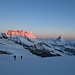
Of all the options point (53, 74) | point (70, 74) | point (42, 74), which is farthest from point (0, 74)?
point (70, 74)

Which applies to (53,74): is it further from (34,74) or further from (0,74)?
(0,74)

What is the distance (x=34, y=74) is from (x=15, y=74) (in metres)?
1.84

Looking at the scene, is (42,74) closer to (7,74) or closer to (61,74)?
(61,74)

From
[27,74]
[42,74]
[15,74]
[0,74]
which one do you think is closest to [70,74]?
[42,74]

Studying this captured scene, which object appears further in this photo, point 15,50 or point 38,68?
point 15,50

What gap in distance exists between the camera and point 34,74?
50.6ft

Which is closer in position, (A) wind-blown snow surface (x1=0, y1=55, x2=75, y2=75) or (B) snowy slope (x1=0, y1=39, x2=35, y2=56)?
(A) wind-blown snow surface (x1=0, y1=55, x2=75, y2=75)

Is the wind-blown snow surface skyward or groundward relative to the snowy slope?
skyward

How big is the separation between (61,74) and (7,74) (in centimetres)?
522

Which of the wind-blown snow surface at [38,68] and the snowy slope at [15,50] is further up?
the wind-blown snow surface at [38,68]

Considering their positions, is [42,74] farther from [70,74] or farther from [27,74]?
[70,74]

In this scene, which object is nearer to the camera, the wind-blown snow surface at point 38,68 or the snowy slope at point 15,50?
the wind-blown snow surface at point 38,68

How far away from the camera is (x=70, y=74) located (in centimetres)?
1531

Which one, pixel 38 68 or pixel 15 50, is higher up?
pixel 38 68
